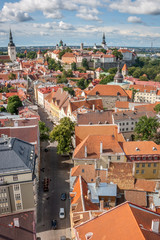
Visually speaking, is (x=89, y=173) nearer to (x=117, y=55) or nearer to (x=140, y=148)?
(x=140, y=148)

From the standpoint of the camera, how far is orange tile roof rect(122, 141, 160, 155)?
39312 mm

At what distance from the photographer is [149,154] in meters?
39.1

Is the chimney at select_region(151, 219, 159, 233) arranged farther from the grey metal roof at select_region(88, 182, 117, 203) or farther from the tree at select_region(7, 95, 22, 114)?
the tree at select_region(7, 95, 22, 114)

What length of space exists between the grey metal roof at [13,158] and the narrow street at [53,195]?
7728 millimetres

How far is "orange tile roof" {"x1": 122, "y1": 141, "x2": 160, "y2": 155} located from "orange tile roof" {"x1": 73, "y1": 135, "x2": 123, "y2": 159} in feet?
6.06

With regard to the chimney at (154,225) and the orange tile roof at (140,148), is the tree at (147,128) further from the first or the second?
the chimney at (154,225)

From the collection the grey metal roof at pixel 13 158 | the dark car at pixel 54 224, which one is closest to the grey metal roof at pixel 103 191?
the dark car at pixel 54 224

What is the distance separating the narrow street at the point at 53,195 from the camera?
30.6 metres

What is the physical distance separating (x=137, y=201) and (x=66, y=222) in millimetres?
10049

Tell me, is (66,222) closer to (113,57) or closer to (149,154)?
(149,154)

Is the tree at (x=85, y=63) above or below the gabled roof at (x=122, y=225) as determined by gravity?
above

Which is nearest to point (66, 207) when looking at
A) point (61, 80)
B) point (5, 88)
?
point (5, 88)

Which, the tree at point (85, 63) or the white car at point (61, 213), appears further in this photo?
the tree at point (85, 63)

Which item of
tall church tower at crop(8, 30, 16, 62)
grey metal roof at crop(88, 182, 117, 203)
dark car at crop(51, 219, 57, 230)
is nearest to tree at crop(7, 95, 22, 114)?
dark car at crop(51, 219, 57, 230)
